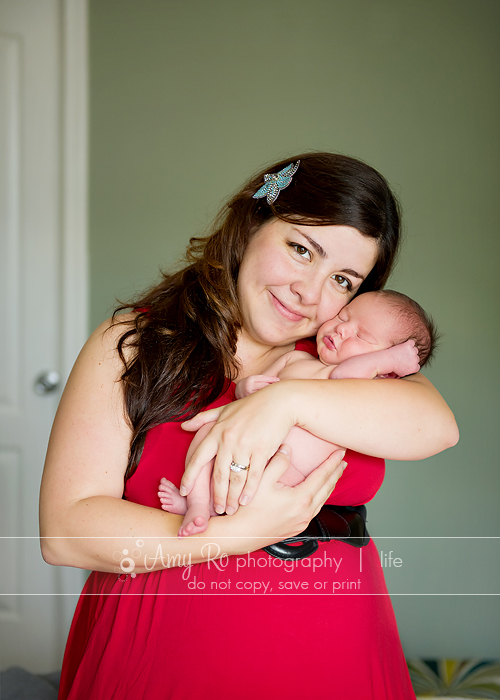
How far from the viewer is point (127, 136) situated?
8.11 ft

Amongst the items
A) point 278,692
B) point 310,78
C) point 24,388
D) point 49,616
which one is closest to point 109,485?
point 278,692

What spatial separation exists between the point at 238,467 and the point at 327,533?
29 cm

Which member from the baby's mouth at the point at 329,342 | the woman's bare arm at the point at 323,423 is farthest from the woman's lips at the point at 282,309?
the woman's bare arm at the point at 323,423

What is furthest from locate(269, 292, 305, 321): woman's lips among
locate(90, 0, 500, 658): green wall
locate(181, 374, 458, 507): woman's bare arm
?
locate(90, 0, 500, 658): green wall

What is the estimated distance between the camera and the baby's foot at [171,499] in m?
0.99

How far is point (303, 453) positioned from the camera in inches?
40.8

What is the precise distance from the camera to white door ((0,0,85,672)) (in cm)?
236

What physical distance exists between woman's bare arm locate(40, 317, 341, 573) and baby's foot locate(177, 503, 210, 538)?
0.02 m

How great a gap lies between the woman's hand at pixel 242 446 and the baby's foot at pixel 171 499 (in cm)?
5

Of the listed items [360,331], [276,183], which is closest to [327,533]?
[360,331]

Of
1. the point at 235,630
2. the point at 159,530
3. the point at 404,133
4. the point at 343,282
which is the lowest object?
the point at 235,630

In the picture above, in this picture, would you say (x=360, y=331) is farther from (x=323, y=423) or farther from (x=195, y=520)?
(x=195, y=520)

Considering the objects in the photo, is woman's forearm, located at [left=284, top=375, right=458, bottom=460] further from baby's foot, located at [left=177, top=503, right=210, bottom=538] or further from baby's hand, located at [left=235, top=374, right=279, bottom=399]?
baby's foot, located at [left=177, top=503, right=210, bottom=538]

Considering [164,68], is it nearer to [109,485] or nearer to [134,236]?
[134,236]
